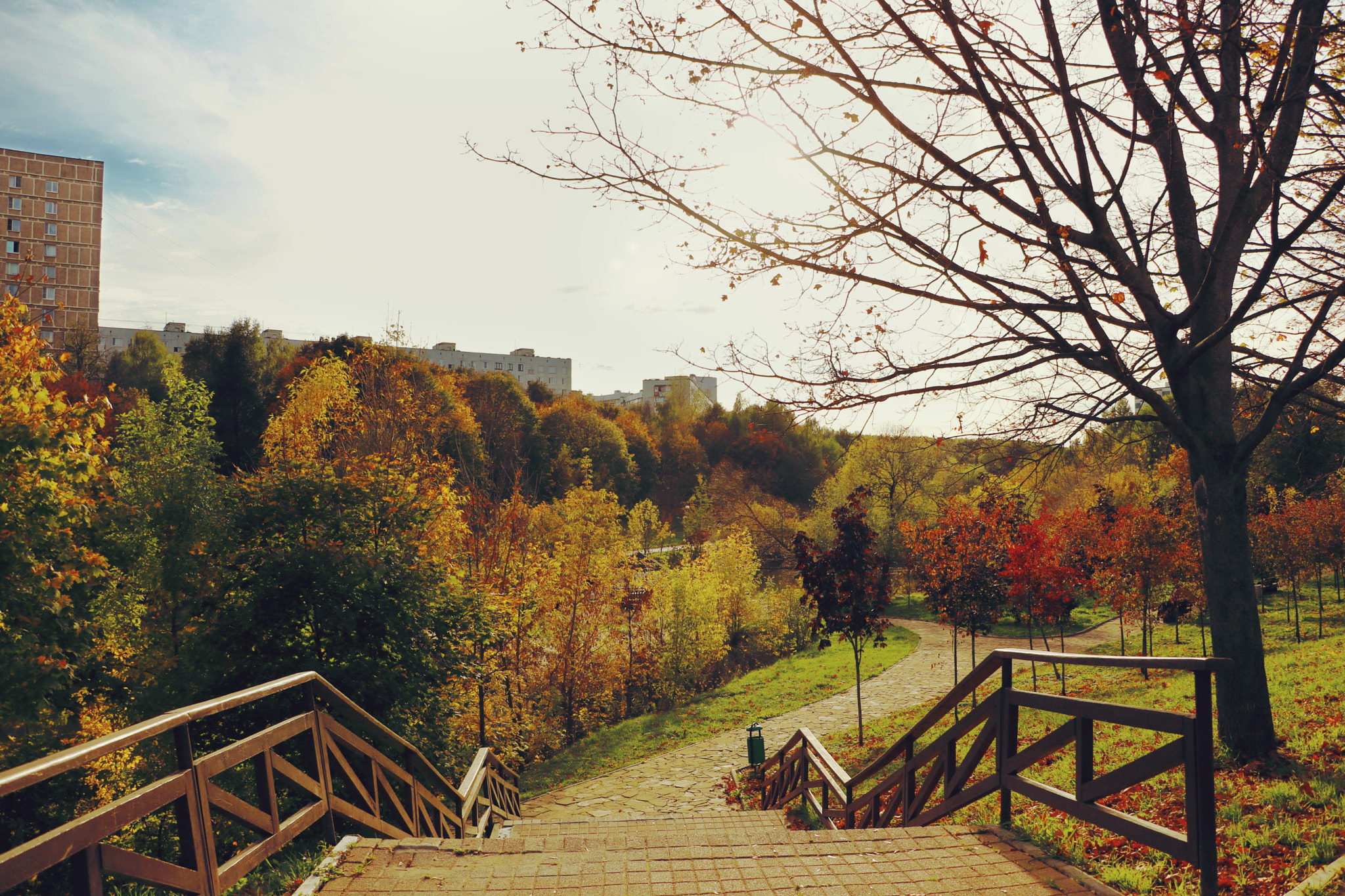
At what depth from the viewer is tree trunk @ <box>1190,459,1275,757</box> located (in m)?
5.95

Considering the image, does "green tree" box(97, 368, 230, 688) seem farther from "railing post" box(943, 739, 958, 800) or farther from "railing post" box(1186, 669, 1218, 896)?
"railing post" box(1186, 669, 1218, 896)

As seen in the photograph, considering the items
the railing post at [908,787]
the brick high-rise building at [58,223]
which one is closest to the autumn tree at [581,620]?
the railing post at [908,787]

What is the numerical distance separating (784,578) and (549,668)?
54.4ft

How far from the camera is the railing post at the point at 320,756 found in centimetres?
413

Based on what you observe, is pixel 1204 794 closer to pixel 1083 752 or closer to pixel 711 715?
pixel 1083 752

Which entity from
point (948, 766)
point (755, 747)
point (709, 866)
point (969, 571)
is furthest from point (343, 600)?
point (969, 571)

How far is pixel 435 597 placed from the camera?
909 centimetres

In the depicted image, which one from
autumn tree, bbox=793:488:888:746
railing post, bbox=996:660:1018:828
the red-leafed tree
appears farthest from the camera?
the red-leafed tree

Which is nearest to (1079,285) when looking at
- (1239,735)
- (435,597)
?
(1239,735)

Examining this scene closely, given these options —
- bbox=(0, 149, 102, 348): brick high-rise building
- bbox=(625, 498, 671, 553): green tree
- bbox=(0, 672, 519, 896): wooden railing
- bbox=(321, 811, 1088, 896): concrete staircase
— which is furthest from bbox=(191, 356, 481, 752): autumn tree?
bbox=(0, 149, 102, 348): brick high-rise building

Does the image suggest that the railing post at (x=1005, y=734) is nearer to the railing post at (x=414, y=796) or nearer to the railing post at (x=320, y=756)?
the railing post at (x=320, y=756)

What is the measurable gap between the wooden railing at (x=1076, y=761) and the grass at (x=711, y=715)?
35.9 feet

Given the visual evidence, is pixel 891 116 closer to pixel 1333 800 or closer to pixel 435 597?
pixel 1333 800

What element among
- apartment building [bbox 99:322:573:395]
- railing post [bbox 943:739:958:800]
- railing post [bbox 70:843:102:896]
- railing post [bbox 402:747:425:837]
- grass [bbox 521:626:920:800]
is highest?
apartment building [bbox 99:322:573:395]
